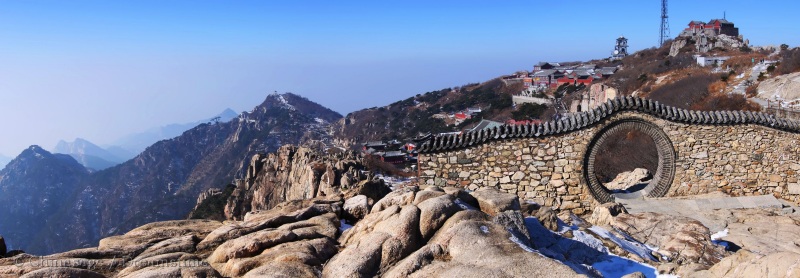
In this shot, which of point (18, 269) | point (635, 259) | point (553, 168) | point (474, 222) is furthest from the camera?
point (553, 168)

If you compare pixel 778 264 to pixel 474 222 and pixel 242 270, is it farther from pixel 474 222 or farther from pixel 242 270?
pixel 242 270

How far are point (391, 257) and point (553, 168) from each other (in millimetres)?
7419

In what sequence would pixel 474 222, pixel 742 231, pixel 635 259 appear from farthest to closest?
pixel 742 231 → pixel 635 259 → pixel 474 222

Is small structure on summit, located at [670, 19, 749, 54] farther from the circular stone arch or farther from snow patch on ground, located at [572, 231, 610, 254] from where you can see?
snow patch on ground, located at [572, 231, 610, 254]

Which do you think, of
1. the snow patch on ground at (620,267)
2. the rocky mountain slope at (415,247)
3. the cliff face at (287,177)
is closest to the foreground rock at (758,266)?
the rocky mountain slope at (415,247)

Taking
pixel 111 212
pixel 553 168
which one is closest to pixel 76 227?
pixel 111 212

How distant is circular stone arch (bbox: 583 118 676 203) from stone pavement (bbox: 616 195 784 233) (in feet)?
1.06

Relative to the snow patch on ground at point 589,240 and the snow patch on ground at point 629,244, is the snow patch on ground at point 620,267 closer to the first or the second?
the snow patch on ground at point 589,240

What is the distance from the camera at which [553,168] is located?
11672mm

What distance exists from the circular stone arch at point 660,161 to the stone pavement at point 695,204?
0.32 metres

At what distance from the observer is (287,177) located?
28922mm

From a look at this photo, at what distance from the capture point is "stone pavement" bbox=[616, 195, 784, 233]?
11.2m

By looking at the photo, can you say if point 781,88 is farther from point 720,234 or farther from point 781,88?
point 720,234

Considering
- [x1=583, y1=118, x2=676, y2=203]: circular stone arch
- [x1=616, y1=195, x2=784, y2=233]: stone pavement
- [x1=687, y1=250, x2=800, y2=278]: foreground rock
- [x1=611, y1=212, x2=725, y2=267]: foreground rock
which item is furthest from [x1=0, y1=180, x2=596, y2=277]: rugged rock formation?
[x1=616, y1=195, x2=784, y2=233]: stone pavement
